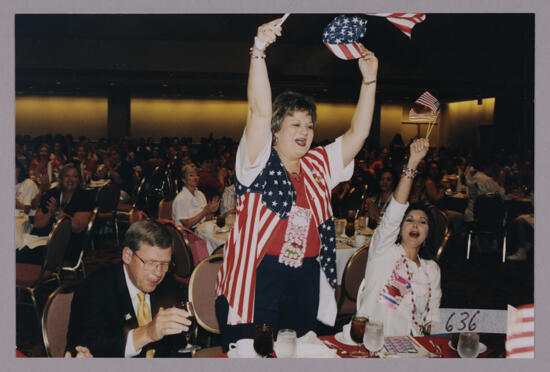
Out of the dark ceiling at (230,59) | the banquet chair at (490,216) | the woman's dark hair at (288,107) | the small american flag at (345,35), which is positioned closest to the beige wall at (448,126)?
the dark ceiling at (230,59)

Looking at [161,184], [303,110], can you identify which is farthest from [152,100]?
[303,110]

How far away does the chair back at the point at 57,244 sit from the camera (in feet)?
12.0

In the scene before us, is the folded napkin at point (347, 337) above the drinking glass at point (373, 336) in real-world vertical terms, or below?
below

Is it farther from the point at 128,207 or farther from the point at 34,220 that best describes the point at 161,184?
the point at 34,220

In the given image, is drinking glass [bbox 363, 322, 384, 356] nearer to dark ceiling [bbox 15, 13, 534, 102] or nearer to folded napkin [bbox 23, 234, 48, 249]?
folded napkin [bbox 23, 234, 48, 249]

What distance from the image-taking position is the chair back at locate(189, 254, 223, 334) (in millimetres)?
2768

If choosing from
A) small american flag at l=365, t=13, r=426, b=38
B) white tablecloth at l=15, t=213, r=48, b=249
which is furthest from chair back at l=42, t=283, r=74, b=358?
small american flag at l=365, t=13, r=426, b=38

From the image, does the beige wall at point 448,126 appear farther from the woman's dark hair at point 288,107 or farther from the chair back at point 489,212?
the woman's dark hair at point 288,107

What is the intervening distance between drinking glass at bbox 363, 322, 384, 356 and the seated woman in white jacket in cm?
68

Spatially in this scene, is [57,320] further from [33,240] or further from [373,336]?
[33,240]

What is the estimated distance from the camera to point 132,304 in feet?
7.10

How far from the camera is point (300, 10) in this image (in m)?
2.83

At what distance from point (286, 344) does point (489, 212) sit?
4975 millimetres

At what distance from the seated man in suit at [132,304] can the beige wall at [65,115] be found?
16.5 meters
